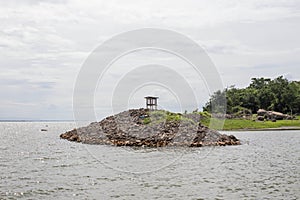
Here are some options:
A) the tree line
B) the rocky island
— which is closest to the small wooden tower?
the rocky island

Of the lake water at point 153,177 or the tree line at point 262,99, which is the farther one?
the tree line at point 262,99

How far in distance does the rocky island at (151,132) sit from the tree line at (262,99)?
57078 mm

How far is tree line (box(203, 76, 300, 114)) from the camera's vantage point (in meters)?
122

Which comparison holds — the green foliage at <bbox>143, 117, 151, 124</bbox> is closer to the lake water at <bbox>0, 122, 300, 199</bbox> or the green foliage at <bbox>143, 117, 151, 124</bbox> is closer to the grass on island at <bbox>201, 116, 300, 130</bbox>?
the lake water at <bbox>0, 122, 300, 199</bbox>

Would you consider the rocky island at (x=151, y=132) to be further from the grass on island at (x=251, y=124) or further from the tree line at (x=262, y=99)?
the tree line at (x=262, y=99)

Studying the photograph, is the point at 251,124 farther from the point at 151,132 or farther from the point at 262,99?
the point at 151,132

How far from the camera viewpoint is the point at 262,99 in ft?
417

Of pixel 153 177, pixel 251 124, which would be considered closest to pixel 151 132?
pixel 153 177

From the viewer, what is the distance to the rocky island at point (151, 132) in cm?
5453

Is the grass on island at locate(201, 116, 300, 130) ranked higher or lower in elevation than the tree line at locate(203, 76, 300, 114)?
lower

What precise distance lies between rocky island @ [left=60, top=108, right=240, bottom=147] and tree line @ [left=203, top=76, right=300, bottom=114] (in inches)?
2247

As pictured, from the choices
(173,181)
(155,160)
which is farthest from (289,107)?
(173,181)

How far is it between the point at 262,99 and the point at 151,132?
78.5m

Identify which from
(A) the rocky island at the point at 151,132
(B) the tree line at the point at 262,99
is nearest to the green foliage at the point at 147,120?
(A) the rocky island at the point at 151,132
